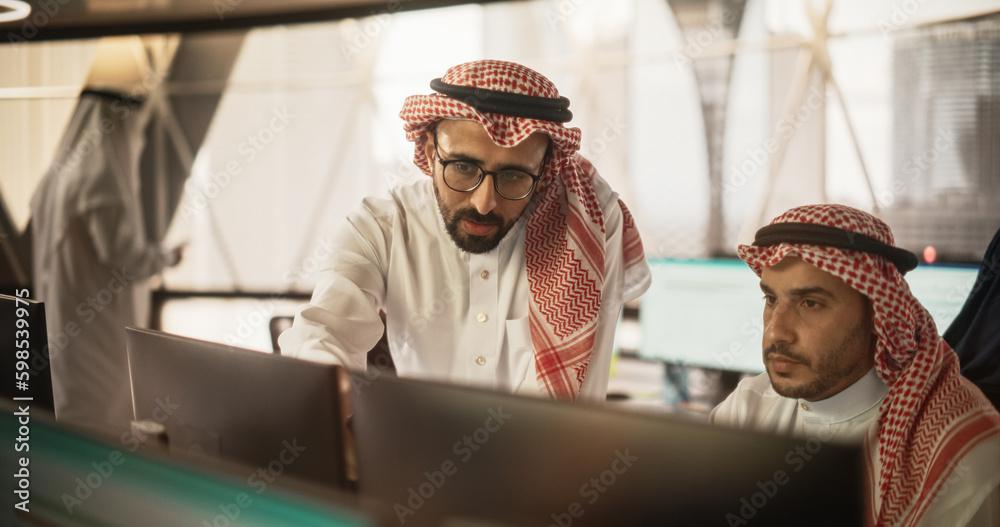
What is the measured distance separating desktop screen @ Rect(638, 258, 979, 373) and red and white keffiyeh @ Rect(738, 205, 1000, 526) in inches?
33.4

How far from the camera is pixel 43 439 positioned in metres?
0.68

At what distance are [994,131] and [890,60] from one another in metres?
0.60

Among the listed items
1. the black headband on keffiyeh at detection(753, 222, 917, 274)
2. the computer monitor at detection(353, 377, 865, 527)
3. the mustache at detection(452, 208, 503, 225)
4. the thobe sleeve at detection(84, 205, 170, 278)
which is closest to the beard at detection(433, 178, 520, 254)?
the mustache at detection(452, 208, 503, 225)

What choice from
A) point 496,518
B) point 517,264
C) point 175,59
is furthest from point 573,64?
point 496,518

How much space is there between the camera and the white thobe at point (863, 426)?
3.93ft

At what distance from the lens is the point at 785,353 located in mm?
1538

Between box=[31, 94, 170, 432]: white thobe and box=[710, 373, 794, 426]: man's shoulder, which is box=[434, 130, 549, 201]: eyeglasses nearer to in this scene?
box=[710, 373, 794, 426]: man's shoulder

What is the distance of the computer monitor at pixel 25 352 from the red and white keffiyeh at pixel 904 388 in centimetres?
135

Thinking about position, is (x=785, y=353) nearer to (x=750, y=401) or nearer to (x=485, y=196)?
(x=750, y=401)

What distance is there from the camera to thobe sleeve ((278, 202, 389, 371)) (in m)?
1.53

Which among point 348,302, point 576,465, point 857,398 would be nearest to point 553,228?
point 348,302

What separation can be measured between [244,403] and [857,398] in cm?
125

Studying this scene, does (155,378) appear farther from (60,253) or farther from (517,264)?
(60,253)

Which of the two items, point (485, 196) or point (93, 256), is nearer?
point (485, 196)
